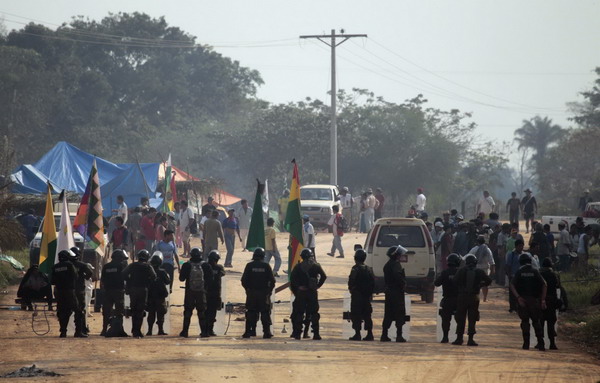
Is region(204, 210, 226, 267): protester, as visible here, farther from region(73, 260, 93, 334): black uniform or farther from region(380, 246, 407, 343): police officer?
A: region(380, 246, 407, 343): police officer

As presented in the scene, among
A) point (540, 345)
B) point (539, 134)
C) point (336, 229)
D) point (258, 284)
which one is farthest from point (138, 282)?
point (539, 134)

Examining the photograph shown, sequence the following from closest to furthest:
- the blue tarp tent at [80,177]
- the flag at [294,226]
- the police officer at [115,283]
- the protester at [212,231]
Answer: the police officer at [115,283], the flag at [294,226], the protester at [212,231], the blue tarp tent at [80,177]

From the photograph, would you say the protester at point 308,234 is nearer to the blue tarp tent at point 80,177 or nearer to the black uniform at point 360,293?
the black uniform at point 360,293

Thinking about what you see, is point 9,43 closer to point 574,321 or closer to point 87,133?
point 87,133

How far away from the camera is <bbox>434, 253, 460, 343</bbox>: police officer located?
17.8 metres

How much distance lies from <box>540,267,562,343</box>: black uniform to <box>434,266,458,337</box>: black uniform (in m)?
1.43

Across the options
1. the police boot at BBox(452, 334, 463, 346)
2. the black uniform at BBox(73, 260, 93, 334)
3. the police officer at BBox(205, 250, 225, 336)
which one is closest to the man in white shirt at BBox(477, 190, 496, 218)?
the police boot at BBox(452, 334, 463, 346)

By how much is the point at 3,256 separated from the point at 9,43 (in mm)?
59547

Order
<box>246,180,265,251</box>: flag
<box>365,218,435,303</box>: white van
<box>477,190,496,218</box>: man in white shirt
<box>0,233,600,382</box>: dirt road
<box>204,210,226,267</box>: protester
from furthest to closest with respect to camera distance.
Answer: <box>477,190,496,218</box>: man in white shirt < <box>204,210,226,267</box>: protester < <box>365,218,435,303</box>: white van < <box>246,180,265,251</box>: flag < <box>0,233,600,382</box>: dirt road

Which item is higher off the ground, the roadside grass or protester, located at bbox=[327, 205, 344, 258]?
protester, located at bbox=[327, 205, 344, 258]

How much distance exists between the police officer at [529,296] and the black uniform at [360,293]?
7.71ft

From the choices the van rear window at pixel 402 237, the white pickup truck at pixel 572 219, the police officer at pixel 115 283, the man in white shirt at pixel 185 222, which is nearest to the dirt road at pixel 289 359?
the police officer at pixel 115 283

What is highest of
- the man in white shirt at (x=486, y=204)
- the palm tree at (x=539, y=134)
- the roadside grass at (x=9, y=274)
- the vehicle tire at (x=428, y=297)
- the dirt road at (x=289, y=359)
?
the palm tree at (x=539, y=134)

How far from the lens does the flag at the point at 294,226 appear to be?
21172 mm
